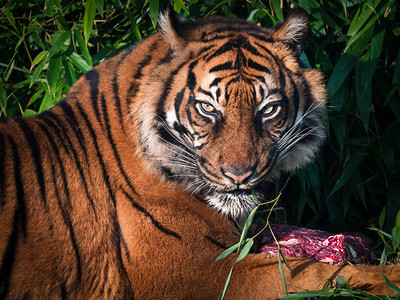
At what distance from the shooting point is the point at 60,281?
167cm

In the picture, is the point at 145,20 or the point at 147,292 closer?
the point at 147,292

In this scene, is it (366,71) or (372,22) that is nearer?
(372,22)

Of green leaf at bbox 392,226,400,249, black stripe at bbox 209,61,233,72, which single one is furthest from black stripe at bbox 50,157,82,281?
green leaf at bbox 392,226,400,249

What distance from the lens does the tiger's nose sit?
5.48 feet

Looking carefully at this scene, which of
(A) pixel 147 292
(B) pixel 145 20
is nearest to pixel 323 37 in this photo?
(B) pixel 145 20

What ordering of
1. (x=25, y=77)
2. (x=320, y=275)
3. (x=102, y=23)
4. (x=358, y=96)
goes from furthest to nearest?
(x=25, y=77) → (x=102, y=23) → (x=358, y=96) → (x=320, y=275)

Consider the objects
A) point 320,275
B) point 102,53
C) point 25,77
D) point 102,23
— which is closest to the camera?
point 320,275

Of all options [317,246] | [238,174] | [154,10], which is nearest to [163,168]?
[238,174]

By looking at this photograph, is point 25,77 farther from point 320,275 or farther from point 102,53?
point 320,275

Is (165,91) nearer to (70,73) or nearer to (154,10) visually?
(154,10)

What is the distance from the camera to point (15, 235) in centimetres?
163

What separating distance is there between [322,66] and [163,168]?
1.23 metres

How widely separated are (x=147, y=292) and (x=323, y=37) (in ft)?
5.60

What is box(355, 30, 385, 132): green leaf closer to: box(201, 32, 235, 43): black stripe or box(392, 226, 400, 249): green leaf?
box(392, 226, 400, 249): green leaf
